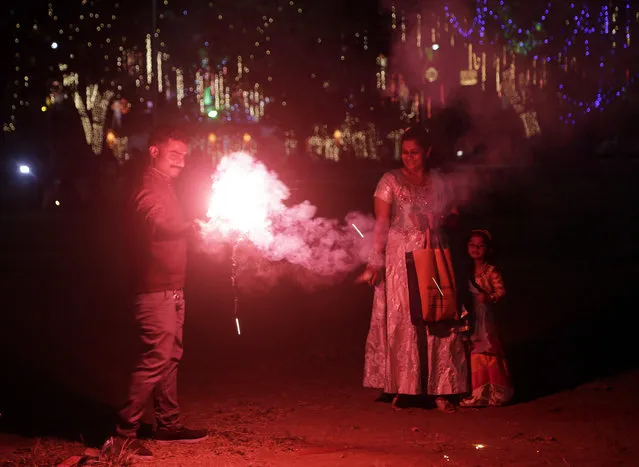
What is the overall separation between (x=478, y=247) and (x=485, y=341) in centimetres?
74

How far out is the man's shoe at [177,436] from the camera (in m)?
5.61

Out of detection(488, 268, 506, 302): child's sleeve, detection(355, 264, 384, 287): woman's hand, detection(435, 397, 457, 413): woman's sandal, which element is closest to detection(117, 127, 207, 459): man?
detection(355, 264, 384, 287): woman's hand

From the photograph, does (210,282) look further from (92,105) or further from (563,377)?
(92,105)

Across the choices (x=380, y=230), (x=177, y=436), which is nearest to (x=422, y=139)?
(x=380, y=230)

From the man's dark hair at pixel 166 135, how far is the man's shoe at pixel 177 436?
188 centimetres

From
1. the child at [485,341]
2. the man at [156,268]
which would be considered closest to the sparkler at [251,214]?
the man at [156,268]

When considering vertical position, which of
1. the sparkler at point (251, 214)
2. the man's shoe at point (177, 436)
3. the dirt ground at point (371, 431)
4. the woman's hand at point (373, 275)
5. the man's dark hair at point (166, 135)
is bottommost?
the dirt ground at point (371, 431)

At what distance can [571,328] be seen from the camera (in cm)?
975

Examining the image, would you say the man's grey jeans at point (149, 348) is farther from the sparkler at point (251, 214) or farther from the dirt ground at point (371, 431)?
the sparkler at point (251, 214)

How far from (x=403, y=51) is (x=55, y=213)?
15.4 m

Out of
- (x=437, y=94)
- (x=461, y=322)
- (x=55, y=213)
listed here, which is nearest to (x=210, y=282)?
(x=437, y=94)

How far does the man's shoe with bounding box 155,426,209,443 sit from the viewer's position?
5.61 m

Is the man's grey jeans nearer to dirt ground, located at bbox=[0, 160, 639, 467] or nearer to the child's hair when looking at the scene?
dirt ground, located at bbox=[0, 160, 639, 467]

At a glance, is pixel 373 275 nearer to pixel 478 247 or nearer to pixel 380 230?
pixel 380 230
